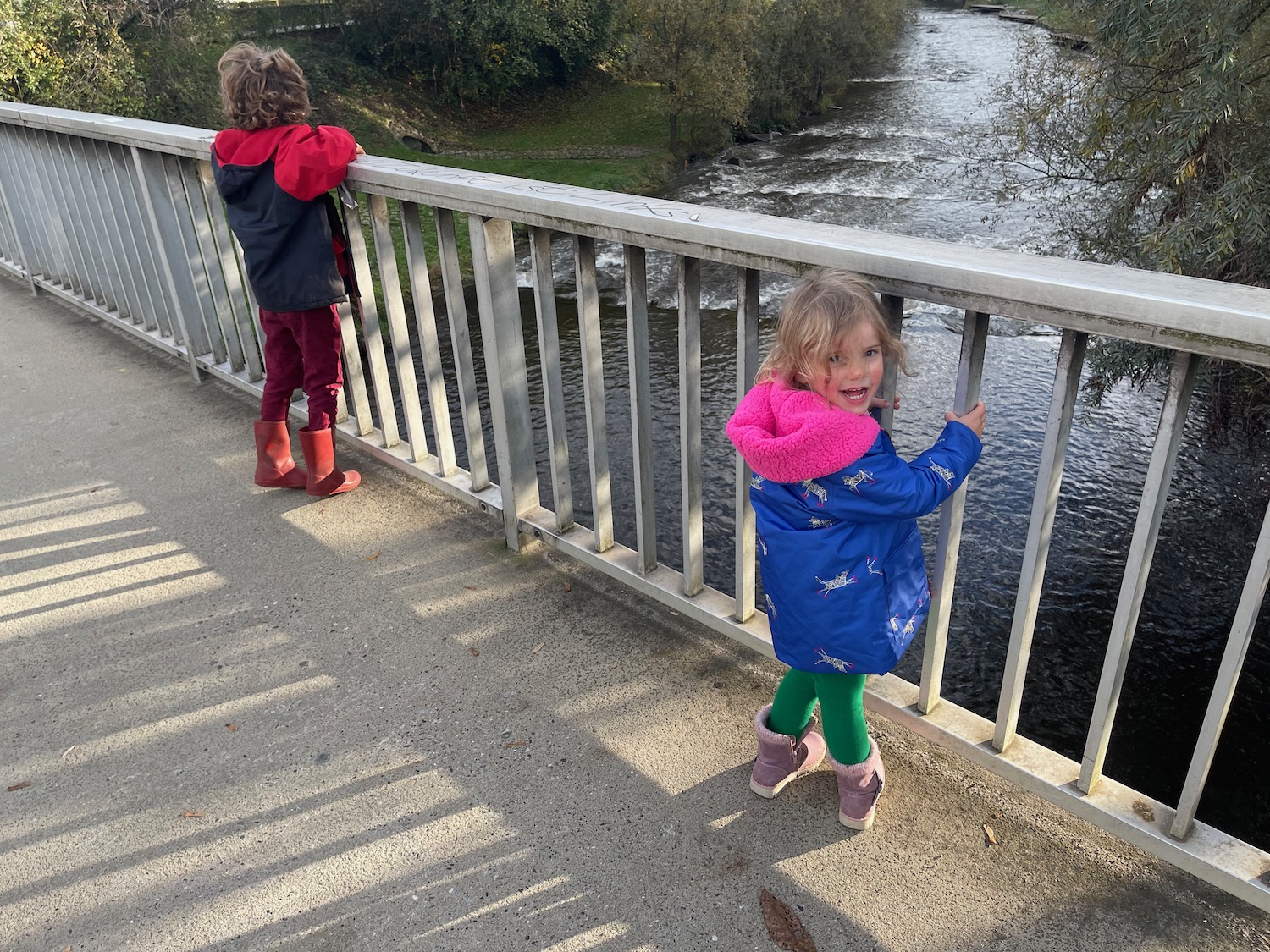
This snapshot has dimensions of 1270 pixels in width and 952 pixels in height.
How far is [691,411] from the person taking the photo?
2486 mm

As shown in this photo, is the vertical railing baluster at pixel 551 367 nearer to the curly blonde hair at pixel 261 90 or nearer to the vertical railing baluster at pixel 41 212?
the curly blonde hair at pixel 261 90

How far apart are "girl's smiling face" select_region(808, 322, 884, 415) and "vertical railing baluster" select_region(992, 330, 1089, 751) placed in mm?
319

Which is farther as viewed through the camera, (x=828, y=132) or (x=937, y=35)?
(x=937, y=35)

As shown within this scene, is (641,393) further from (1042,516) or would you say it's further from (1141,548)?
(1141,548)

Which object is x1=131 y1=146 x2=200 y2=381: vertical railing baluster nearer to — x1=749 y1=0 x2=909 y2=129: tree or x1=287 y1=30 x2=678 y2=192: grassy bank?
x1=287 y1=30 x2=678 y2=192: grassy bank

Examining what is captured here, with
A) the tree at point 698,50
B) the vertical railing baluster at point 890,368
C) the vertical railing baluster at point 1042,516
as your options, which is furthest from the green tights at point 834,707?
the tree at point 698,50

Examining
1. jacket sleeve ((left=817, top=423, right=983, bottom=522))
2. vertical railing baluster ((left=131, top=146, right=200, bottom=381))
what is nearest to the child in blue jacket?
jacket sleeve ((left=817, top=423, right=983, bottom=522))

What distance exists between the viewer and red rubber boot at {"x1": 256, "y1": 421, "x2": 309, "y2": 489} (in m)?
3.65

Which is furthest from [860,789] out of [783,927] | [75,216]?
[75,216]

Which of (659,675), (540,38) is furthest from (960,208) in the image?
(540,38)

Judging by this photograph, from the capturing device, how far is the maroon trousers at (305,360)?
3502 mm

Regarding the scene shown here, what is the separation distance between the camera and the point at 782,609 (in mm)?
2057

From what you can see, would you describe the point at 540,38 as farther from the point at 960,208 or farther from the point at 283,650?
the point at 283,650

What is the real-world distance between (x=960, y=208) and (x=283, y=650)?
54.7ft
